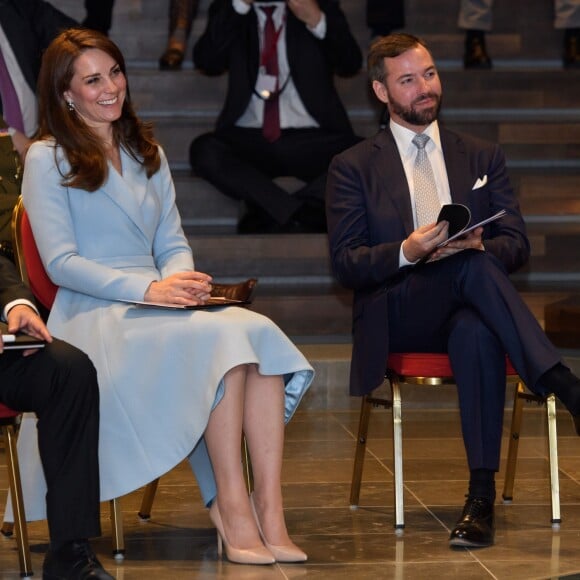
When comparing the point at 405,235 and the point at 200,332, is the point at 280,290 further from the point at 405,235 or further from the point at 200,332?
the point at 200,332

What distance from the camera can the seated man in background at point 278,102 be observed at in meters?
6.55

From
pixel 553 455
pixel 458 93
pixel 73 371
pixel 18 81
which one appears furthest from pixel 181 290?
pixel 458 93

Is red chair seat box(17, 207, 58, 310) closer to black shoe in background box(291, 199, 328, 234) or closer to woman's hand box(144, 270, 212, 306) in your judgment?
woman's hand box(144, 270, 212, 306)

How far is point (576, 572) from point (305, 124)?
382 cm

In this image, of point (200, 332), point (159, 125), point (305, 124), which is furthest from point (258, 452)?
point (159, 125)

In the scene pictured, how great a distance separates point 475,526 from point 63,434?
1111 mm

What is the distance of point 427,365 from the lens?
12.1 ft

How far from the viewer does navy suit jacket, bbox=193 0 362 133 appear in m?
6.57

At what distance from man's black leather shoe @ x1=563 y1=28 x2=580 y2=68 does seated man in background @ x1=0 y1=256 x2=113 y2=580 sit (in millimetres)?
5138

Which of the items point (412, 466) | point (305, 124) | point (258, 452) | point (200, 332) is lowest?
point (412, 466)

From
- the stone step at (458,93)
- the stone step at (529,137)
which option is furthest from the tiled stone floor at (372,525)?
the stone step at (458,93)

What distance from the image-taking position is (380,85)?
4059 mm

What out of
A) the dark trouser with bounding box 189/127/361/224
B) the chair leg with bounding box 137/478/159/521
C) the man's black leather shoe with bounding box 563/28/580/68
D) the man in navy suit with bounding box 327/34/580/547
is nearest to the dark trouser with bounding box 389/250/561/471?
the man in navy suit with bounding box 327/34/580/547

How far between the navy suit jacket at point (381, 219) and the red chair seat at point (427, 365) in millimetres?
67
